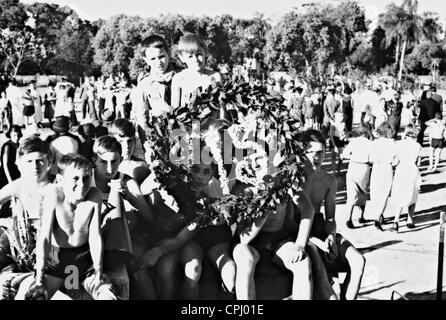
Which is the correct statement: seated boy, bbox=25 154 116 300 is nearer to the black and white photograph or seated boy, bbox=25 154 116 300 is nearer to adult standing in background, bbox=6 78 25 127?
the black and white photograph

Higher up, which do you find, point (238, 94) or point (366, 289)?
point (238, 94)

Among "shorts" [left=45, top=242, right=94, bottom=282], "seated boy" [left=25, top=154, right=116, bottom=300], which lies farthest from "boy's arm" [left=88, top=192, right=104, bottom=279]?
"shorts" [left=45, top=242, right=94, bottom=282]

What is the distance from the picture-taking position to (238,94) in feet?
15.0

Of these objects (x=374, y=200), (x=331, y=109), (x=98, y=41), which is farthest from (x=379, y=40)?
(x=374, y=200)

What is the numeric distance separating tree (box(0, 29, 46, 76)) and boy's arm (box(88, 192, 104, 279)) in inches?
922

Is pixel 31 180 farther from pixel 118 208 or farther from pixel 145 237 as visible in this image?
pixel 145 237

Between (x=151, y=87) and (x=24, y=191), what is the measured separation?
2.15m

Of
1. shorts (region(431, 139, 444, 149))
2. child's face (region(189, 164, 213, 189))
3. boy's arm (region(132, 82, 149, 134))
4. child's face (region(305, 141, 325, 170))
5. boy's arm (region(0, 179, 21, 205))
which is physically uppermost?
boy's arm (region(132, 82, 149, 134))

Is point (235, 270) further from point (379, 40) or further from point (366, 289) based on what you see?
A: point (379, 40)

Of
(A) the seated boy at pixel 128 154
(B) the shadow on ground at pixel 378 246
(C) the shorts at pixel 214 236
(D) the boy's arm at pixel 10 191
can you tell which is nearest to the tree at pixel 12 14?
(A) the seated boy at pixel 128 154

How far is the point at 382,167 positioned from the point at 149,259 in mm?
4716

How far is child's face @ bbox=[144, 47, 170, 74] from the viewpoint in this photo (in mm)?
5793

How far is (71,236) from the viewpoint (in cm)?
393

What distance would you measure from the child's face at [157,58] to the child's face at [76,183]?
231 centimetres
